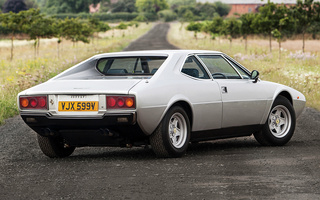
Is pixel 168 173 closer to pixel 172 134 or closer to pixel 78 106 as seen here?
pixel 172 134

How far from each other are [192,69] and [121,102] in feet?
4.94

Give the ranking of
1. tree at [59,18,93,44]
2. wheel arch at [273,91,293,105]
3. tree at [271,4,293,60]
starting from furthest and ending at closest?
tree at [59,18,93,44] → tree at [271,4,293,60] → wheel arch at [273,91,293,105]

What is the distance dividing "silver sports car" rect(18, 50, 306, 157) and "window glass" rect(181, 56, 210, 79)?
13 millimetres

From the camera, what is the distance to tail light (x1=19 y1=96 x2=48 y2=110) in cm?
734

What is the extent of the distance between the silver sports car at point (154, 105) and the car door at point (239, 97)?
0.01 meters

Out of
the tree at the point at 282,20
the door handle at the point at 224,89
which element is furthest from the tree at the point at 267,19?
the door handle at the point at 224,89

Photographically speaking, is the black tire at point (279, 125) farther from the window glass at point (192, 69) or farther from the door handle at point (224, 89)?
the window glass at point (192, 69)

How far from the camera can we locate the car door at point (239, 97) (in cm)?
836

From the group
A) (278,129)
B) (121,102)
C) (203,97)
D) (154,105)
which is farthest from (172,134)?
(278,129)

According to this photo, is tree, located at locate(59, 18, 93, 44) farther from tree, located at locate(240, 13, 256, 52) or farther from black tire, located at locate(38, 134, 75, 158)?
black tire, located at locate(38, 134, 75, 158)

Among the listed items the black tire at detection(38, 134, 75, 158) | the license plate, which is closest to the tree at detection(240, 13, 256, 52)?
the black tire at detection(38, 134, 75, 158)

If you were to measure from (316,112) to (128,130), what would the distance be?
7.30 meters

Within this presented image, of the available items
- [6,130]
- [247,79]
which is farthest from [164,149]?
[6,130]

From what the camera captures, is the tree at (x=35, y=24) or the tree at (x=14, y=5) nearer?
the tree at (x=35, y=24)
